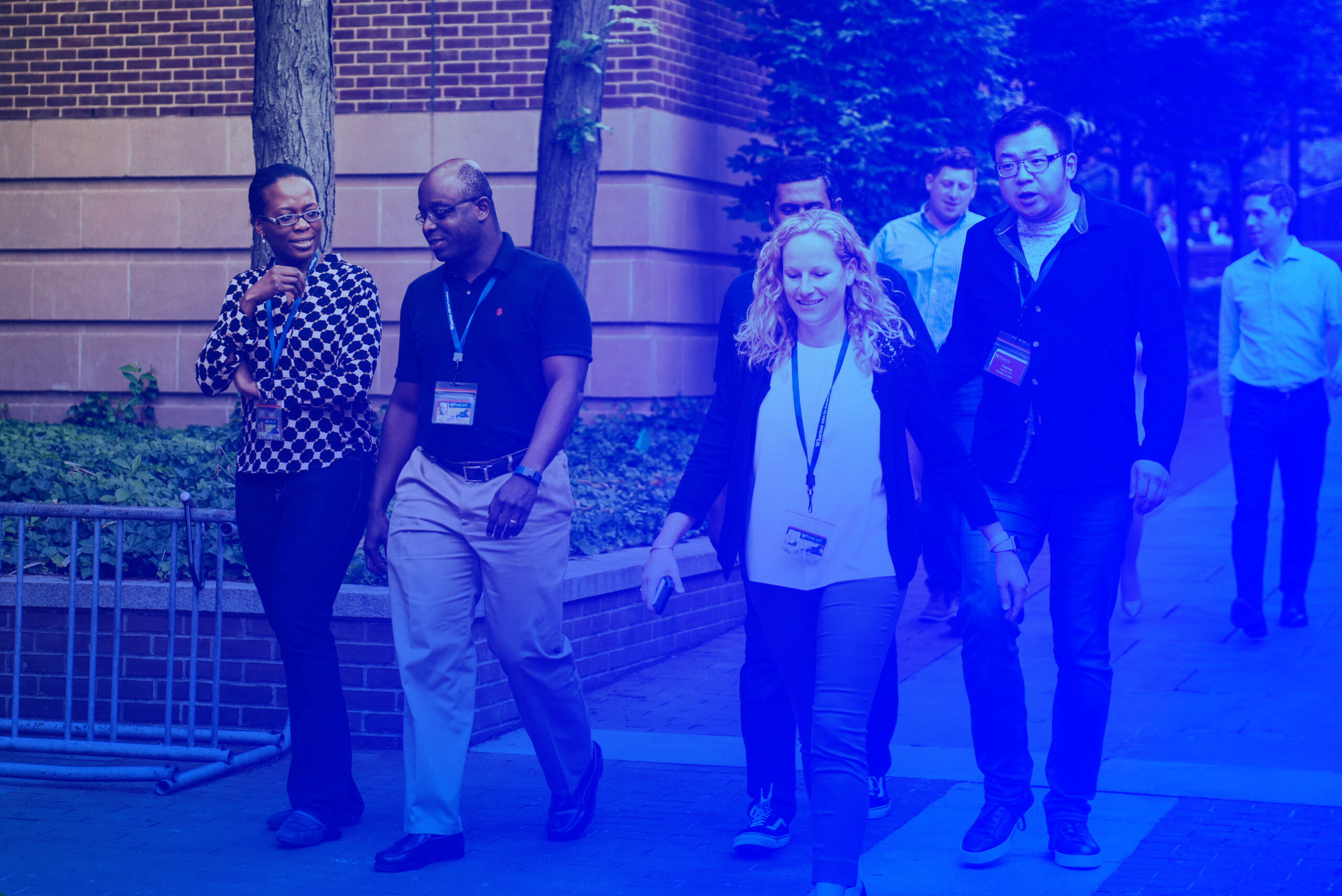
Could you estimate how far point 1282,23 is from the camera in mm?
24562

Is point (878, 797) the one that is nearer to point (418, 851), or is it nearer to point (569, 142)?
point (418, 851)

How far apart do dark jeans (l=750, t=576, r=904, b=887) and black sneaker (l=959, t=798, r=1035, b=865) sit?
72 centimetres

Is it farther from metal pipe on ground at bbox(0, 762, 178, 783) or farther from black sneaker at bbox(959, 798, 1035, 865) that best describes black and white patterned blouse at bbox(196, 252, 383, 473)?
black sneaker at bbox(959, 798, 1035, 865)

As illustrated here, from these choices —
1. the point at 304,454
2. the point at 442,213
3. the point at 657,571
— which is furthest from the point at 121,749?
the point at 657,571

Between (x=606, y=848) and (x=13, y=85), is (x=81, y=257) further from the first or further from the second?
(x=606, y=848)

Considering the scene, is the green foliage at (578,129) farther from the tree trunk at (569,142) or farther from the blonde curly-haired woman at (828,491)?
the blonde curly-haired woman at (828,491)

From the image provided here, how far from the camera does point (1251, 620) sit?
7.59 metres

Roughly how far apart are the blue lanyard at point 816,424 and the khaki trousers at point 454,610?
3.16 ft

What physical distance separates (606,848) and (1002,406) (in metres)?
1.78

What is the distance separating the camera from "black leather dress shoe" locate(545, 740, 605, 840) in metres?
4.66

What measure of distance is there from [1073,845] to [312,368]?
8.80 feet

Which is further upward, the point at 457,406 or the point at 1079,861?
the point at 457,406

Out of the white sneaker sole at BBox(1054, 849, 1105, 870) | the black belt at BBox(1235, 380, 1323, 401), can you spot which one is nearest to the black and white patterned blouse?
the white sneaker sole at BBox(1054, 849, 1105, 870)

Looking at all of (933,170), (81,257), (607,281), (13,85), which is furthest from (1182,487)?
(13,85)
